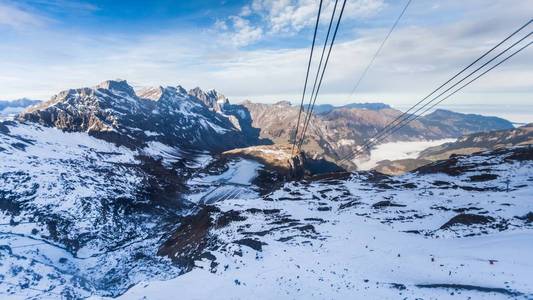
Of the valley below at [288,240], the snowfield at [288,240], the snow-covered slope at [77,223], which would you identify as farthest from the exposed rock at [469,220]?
the snow-covered slope at [77,223]

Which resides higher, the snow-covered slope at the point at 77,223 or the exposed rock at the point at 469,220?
the exposed rock at the point at 469,220

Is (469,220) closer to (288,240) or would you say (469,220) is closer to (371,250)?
(371,250)

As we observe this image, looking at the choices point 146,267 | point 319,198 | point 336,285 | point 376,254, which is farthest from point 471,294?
point 319,198

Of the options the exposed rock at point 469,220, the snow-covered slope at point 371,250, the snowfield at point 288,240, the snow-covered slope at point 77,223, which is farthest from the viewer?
the snow-covered slope at point 77,223

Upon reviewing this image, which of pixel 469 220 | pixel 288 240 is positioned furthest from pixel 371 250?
pixel 469 220

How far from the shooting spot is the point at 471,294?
20.4 metres

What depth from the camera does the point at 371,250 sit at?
1326 inches

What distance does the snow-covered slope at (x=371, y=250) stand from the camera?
23406 millimetres

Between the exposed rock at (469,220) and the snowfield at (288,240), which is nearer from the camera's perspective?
the snowfield at (288,240)

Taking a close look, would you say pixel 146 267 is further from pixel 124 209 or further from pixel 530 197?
pixel 124 209

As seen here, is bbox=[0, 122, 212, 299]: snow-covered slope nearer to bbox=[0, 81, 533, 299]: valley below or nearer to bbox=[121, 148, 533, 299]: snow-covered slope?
bbox=[0, 81, 533, 299]: valley below

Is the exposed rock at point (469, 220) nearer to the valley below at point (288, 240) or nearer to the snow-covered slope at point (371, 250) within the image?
the snow-covered slope at point (371, 250)

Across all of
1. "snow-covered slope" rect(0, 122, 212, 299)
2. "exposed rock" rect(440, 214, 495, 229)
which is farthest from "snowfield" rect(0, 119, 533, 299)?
"snow-covered slope" rect(0, 122, 212, 299)

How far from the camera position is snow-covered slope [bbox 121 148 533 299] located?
23406 millimetres
